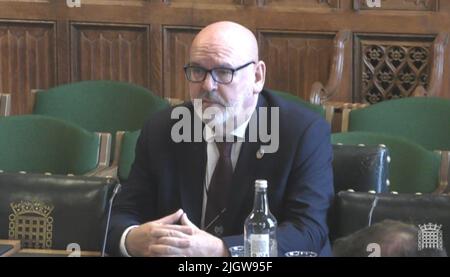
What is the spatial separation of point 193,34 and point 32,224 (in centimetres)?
325

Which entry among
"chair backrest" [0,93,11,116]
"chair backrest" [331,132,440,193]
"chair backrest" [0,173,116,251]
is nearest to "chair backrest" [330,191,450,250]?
"chair backrest" [0,173,116,251]

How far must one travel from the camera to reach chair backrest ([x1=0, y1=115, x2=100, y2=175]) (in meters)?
3.94

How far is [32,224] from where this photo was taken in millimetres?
2848

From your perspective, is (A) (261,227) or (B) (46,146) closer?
(A) (261,227)

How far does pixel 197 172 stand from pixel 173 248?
44 cm

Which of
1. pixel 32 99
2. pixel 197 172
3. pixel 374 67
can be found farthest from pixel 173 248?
pixel 374 67

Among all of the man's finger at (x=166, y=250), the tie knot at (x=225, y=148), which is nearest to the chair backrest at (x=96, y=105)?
the tie knot at (x=225, y=148)

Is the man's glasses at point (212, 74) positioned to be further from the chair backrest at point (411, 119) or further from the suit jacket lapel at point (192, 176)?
the chair backrest at point (411, 119)

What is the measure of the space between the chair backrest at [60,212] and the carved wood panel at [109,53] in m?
3.22

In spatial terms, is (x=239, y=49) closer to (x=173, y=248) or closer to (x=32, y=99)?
(x=173, y=248)

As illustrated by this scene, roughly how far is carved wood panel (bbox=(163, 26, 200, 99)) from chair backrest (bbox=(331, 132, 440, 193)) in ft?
8.26

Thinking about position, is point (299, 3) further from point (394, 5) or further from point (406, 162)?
point (406, 162)

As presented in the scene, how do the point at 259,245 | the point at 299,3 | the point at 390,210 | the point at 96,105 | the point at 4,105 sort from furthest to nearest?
the point at 299,3, the point at 4,105, the point at 96,105, the point at 390,210, the point at 259,245

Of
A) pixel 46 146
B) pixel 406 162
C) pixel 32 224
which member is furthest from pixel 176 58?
pixel 32 224
